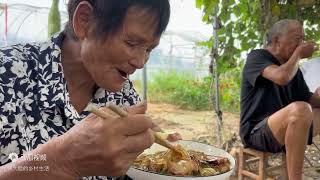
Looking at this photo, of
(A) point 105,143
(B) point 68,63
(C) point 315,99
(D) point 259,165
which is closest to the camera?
(A) point 105,143

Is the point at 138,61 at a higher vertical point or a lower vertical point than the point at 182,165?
higher

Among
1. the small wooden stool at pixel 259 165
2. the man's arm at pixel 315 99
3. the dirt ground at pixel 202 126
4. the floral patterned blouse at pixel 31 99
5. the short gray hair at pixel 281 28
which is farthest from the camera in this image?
the dirt ground at pixel 202 126

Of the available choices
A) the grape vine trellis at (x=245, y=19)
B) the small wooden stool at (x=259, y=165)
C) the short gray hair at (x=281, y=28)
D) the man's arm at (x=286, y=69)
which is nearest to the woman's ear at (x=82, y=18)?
the man's arm at (x=286, y=69)

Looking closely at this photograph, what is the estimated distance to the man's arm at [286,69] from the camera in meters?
2.34

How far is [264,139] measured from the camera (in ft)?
7.59

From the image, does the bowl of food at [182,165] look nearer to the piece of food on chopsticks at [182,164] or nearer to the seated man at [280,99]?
the piece of food on chopsticks at [182,164]

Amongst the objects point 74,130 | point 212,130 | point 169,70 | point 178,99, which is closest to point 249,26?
point 212,130

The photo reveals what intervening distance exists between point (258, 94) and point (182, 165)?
1.58 meters

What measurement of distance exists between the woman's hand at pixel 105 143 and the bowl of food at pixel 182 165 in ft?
1.17

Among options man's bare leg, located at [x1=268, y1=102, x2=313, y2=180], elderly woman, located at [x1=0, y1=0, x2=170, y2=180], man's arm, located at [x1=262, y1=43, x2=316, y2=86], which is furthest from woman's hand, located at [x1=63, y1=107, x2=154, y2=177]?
man's arm, located at [x1=262, y1=43, x2=316, y2=86]

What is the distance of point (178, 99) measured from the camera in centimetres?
831

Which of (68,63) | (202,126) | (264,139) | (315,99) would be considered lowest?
(202,126)

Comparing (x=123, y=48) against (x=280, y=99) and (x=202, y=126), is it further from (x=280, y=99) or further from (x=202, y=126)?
(x=202, y=126)

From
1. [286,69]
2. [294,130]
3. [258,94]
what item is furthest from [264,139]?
[286,69]
